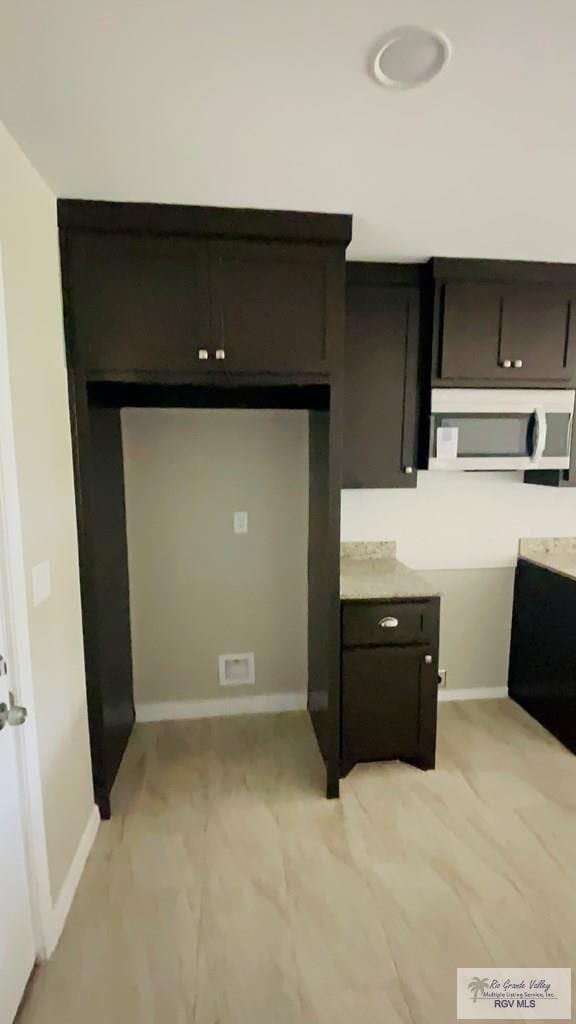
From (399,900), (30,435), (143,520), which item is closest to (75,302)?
(30,435)

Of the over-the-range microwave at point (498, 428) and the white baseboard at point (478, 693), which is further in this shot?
the white baseboard at point (478, 693)

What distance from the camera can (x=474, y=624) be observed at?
3.11 m

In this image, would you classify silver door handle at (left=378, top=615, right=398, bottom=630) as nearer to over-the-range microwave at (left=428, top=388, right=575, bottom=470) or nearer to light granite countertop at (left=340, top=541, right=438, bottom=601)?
light granite countertop at (left=340, top=541, right=438, bottom=601)

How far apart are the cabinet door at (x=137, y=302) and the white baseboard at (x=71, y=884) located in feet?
5.83

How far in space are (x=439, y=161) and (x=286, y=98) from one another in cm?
56

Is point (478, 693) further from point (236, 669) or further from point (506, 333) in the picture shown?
point (506, 333)

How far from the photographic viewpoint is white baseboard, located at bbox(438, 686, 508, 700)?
3145 mm

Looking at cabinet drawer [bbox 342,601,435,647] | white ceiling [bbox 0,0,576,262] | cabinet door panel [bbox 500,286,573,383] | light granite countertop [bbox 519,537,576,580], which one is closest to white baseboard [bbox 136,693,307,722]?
cabinet drawer [bbox 342,601,435,647]

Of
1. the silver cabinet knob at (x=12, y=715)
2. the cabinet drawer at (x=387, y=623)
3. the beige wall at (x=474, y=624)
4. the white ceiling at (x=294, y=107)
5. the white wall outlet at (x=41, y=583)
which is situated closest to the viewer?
the white ceiling at (x=294, y=107)

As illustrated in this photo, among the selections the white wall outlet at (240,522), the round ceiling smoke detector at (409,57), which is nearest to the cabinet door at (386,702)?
the white wall outlet at (240,522)

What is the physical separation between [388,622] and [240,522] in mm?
985

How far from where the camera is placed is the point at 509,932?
5.46 feet

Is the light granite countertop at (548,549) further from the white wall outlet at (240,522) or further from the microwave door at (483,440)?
the white wall outlet at (240,522)

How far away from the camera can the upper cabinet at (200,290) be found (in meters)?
1.90
